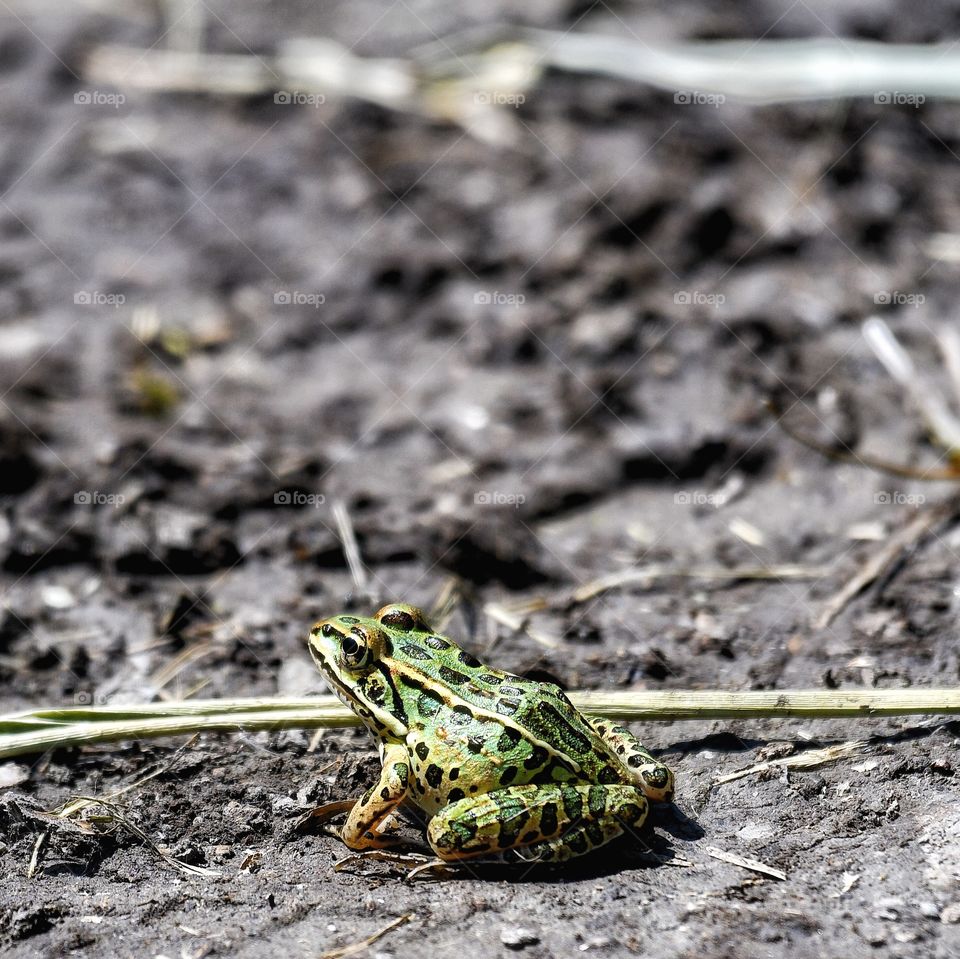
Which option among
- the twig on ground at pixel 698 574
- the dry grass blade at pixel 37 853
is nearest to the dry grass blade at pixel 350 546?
the twig on ground at pixel 698 574

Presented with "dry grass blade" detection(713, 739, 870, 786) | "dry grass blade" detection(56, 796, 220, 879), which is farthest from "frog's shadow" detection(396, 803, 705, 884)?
"dry grass blade" detection(56, 796, 220, 879)

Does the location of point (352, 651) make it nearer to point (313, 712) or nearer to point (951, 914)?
point (313, 712)

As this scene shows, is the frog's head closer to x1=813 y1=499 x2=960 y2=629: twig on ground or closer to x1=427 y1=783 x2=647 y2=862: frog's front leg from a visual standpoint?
x1=427 y1=783 x2=647 y2=862: frog's front leg

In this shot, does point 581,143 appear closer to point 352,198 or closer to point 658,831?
point 352,198

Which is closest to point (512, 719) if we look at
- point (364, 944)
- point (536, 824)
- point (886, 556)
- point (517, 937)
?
point (536, 824)

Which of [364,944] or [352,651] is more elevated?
[352,651]

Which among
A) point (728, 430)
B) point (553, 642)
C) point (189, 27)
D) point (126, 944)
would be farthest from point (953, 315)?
point (189, 27)
